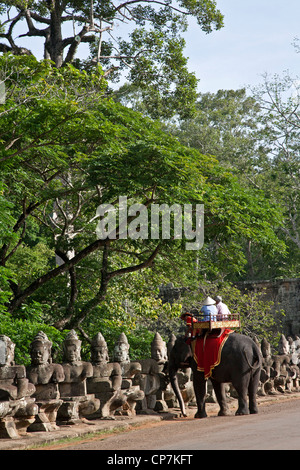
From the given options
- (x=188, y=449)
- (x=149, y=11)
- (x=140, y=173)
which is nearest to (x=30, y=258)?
(x=149, y=11)

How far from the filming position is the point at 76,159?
544 inches

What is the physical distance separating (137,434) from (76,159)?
21.4 ft

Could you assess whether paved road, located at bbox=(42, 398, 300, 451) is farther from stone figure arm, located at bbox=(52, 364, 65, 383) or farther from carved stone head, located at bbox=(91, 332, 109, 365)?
carved stone head, located at bbox=(91, 332, 109, 365)

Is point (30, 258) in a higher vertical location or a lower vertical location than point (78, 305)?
higher

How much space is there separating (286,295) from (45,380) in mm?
19513

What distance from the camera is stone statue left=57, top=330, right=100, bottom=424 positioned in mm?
9508

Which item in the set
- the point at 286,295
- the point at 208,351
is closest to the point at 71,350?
the point at 208,351

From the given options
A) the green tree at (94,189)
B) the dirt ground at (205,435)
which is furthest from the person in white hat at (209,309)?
the green tree at (94,189)

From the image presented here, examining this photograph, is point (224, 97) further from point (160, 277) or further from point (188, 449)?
point (188, 449)

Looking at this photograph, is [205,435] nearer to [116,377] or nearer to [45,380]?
[45,380]

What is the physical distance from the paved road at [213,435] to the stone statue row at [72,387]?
2.22 feet

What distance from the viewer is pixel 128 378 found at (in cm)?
1123

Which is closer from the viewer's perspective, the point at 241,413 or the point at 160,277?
the point at 241,413

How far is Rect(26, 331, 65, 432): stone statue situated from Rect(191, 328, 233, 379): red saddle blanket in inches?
115
